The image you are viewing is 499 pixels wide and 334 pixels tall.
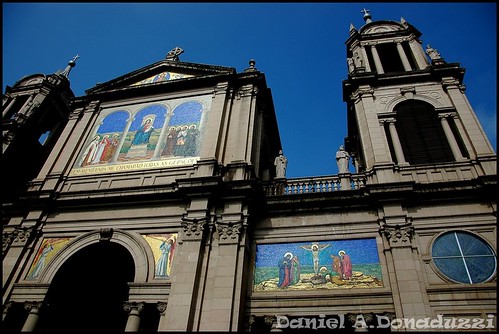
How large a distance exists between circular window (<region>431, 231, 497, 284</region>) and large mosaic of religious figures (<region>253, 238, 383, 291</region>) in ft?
6.56

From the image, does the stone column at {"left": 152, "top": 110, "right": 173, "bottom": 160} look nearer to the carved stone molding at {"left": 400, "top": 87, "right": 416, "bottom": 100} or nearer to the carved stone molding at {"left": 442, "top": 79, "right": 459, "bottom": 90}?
the carved stone molding at {"left": 400, "top": 87, "right": 416, "bottom": 100}

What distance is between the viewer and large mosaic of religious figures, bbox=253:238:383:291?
12.1 metres

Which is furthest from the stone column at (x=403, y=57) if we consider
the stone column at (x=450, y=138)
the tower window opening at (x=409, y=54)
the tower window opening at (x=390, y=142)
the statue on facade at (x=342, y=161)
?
the statue on facade at (x=342, y=161)

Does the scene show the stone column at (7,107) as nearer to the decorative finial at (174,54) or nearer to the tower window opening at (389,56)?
the decorative finial at (174,54)

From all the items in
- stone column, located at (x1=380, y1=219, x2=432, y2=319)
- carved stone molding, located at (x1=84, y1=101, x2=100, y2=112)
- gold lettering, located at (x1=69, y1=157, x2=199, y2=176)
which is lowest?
stone column, located at (x1=380, y1=219, x2=432, y2=319)

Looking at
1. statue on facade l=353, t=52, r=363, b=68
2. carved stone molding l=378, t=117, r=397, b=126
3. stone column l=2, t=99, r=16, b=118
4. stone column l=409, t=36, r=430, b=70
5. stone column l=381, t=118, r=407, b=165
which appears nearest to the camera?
stone column l=381, t=118, r=407, b=165

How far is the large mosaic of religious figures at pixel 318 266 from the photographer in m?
12.1

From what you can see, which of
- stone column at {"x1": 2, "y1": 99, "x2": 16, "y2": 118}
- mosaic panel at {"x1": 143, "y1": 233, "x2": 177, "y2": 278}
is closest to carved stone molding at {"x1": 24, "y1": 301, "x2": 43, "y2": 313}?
mosaic panel at {"x1": 143, "y1": 233, "x2": 177, "y2": 278}

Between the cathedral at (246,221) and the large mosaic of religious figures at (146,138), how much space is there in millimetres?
74

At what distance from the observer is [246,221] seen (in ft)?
43.3

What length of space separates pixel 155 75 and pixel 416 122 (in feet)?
46.0

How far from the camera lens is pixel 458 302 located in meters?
11.0

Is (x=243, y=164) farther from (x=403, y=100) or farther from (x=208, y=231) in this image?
(x=403, y=100)

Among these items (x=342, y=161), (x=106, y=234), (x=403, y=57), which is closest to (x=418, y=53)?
(x=403, y=57)
